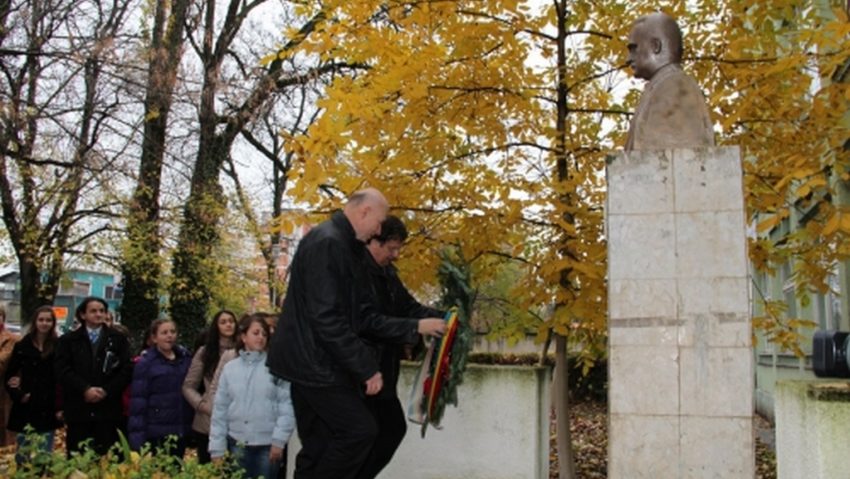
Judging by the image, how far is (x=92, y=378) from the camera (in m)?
6.81

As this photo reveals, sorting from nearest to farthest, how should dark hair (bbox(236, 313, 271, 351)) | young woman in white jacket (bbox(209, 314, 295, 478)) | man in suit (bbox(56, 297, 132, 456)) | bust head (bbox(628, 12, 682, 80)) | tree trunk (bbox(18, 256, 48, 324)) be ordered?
1. bust head (bbox(628, 12, 682, 80))
2. young woman in white jacket (bbox(209, 314, 295, 478))
3. dark hair (bbox(236, 313, 271, 351))
4. man in suit (bbox(56, 297, 132, 456))
5. tree trunk (bbox(18, 256, 48, 324))

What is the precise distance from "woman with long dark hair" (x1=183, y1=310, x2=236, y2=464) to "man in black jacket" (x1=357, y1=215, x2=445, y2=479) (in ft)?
7.04

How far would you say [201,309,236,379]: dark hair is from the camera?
261 inches

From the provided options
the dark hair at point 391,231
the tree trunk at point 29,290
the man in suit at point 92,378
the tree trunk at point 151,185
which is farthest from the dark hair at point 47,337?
the tree trunk at point 29,290

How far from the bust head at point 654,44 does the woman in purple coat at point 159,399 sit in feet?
13.7

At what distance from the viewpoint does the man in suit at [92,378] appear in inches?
265

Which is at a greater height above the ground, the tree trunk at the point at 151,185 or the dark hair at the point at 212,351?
the tree trunk at the point at 151,185

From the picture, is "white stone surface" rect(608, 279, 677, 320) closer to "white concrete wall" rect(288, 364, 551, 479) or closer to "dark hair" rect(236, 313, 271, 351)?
"white concrete wall" rect(288, 364, 551, 479)

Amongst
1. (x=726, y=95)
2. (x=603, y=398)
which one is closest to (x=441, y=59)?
(x=726, y=95)

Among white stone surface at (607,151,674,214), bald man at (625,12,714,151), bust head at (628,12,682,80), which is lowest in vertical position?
white stone surface at (607,151,674,214)

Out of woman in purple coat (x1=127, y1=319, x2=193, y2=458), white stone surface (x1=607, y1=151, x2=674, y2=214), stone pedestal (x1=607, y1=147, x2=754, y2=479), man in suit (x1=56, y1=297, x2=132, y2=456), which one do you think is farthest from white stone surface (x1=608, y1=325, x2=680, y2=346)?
man in suit (x1=56, y1=297, x2=132, y2=456)

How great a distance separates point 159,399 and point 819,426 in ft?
15.1

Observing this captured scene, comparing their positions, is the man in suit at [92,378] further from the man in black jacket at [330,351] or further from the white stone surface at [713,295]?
the white stone surface at [713,295]

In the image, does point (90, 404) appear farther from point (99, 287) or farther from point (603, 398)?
→ point (99, 287)
